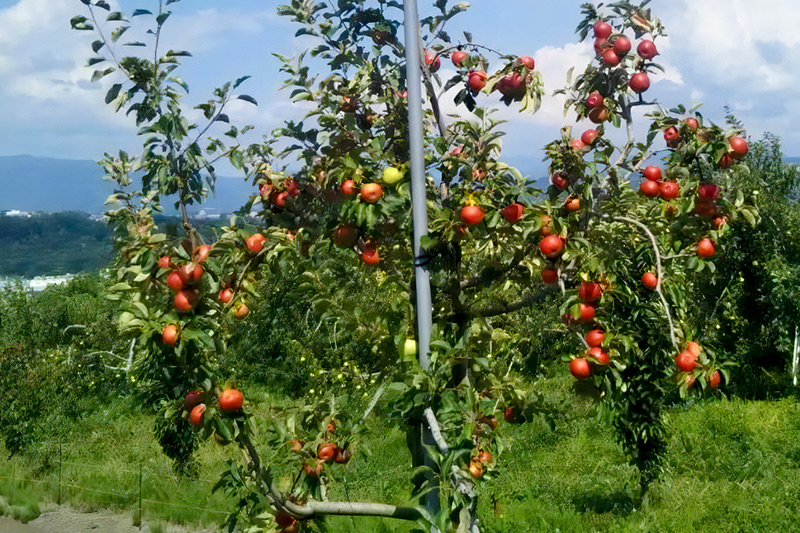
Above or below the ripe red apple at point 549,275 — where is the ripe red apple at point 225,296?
below

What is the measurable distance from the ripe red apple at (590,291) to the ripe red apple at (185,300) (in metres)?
1.29

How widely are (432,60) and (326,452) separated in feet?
5.56

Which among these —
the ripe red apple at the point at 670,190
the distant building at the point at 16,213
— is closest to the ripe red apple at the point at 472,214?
the ripe red apple at the point at 670,190

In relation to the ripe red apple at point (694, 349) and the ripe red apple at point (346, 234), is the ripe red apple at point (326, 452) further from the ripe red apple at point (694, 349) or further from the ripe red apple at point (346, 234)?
the ripe red apple at point (694, 349)

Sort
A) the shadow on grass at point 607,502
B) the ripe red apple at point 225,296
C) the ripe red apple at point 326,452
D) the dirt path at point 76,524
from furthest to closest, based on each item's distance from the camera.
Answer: the shadow on grass at point 607,502 < the dirt path at point 76,524 < the ripe red apple at point 326,452 < the ripe red apple at point 225,296

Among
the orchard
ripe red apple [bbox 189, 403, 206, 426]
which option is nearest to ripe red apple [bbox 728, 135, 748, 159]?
the orchard

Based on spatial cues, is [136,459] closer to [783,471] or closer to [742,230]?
[783,471]

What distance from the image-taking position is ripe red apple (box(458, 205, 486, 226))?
2502 millimetres

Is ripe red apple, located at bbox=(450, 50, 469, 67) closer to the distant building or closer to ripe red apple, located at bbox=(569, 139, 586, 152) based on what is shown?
ripe red apple, located at bbox=(569, 139, 586, 152)

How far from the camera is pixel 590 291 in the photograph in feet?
8.03

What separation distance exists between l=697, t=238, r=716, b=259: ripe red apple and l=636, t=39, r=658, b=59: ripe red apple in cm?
83

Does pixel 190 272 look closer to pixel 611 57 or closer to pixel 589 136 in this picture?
pixel 589 136

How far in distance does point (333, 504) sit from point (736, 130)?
2.13 meters

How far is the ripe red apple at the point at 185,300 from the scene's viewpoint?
2.44m
